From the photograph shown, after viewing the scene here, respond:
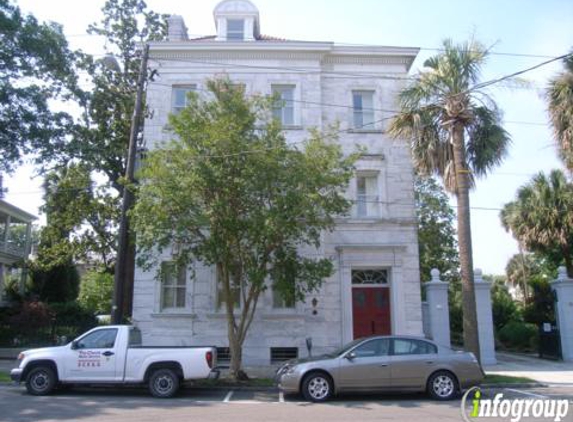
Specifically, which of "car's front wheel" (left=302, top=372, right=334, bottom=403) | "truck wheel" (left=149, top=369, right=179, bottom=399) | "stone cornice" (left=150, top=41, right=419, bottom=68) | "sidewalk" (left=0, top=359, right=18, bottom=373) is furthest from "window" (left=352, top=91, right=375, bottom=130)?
"sidewalk" (left=0, top=359, right=18, bottom=373)

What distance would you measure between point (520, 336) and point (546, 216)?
19.6 ft

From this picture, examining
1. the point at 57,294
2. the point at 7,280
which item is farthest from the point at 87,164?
the point at 7,280

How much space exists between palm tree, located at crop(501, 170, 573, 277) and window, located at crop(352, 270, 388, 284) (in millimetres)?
10460

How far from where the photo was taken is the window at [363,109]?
1970 cm

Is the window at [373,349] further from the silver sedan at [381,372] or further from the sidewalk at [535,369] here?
the sidewalk at [535,369]

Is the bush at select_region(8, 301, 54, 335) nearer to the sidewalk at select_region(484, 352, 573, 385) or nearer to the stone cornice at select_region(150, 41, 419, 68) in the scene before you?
the stone cornice at select_region(150, 41, 419, 68)

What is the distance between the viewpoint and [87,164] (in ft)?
78.0

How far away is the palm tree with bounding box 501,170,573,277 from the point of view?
937 inches

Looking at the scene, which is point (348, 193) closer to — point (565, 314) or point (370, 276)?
point (370, 276)

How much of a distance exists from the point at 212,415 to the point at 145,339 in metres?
9.10

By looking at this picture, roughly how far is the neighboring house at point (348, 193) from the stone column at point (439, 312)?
51 centimetres

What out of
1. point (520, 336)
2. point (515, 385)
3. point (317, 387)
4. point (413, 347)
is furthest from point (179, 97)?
point (520, 336)

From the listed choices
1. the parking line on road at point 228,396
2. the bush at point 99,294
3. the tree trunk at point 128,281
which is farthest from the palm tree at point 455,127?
the bush at point 99,294

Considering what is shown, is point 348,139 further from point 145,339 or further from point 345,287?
point 145,339
